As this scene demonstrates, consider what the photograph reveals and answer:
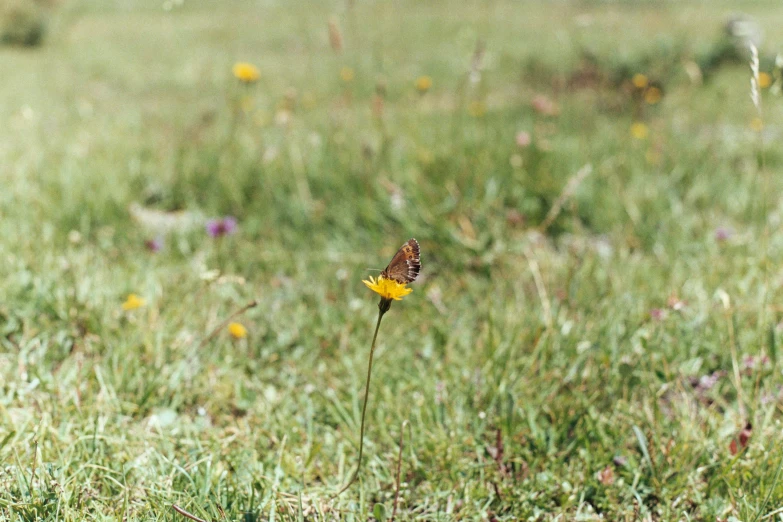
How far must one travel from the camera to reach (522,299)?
2275 mm

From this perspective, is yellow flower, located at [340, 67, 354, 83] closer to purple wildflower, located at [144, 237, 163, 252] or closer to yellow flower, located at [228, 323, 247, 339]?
purple wildflower, located at [144, 237, 163, 252]

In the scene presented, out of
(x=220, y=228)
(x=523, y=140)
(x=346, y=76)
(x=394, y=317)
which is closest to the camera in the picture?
(x=394, y=317)

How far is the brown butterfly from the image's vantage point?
3.61ft

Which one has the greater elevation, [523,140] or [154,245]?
[523,140]

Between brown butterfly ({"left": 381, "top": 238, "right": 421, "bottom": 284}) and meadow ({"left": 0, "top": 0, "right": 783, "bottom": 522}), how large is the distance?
0.45 m

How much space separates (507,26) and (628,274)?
939cm

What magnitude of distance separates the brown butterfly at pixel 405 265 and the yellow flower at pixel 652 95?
3.98 metres

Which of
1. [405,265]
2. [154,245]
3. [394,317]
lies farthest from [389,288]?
[154,245]

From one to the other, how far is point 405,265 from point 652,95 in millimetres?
4112

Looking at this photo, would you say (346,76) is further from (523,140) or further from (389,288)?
(389,288)

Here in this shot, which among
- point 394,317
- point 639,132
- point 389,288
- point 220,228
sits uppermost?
point 389,288

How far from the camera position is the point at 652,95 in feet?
15.1

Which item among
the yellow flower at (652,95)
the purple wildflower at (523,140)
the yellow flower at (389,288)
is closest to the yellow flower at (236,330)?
the yellow flower at (389,288)

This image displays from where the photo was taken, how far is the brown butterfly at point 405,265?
43.4 inches
